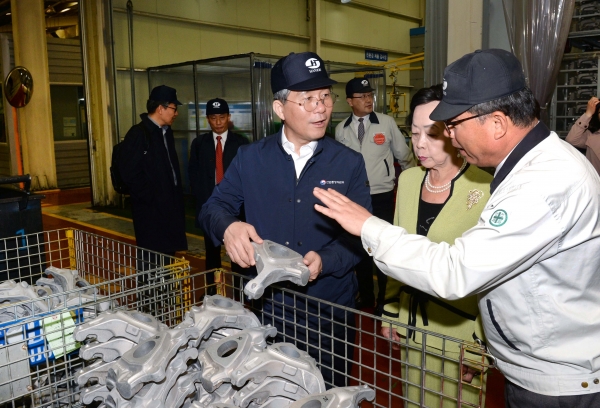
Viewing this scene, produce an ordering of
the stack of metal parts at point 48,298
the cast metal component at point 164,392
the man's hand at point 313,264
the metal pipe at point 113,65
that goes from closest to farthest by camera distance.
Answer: the cast metal component at point 164,392 → the stack of metal parts at point 48,298 → the man's hand at point 313,264 → the metal pipe at point 113,65

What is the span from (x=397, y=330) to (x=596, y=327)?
2.80ft

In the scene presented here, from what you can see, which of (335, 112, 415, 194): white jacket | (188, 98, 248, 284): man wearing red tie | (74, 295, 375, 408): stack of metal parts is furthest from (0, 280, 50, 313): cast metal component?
(335, 112, 415, 194): white jacket

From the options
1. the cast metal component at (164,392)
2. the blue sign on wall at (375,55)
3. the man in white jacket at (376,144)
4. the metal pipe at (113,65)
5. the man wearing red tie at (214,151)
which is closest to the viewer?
the cast metal component at (164,392)

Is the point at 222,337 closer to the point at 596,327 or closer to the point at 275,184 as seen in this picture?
the point at 275,184

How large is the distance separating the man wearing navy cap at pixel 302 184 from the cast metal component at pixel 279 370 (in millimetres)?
638

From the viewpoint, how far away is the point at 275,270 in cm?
146

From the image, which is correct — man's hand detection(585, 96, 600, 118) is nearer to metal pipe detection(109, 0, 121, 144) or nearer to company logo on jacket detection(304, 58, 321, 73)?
company logo on jacket detection(304, 58, 321, 73)

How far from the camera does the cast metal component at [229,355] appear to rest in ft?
4.34

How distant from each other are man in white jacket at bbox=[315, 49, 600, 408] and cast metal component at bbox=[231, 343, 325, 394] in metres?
0.33

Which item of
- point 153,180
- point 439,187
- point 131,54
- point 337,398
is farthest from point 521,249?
point 131,54

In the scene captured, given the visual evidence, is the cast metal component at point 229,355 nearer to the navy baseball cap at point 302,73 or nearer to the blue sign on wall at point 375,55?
the navy baseball cap at point 302,73

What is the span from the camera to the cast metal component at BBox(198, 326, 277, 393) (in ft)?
4.34

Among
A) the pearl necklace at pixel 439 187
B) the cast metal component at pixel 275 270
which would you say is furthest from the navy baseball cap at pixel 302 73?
the cast metal component at pixel 275 270

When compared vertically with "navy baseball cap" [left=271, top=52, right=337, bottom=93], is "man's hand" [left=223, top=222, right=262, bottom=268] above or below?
below
